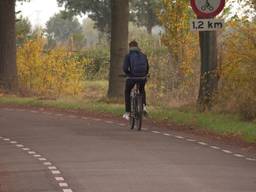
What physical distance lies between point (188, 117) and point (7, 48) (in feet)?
51.9

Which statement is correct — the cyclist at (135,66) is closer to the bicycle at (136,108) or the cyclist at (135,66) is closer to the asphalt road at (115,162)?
the bicycle at (136,108)

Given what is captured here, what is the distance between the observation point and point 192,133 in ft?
60.7

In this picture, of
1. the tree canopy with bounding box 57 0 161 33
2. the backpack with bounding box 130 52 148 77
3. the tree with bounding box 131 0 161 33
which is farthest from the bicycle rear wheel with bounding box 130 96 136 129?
the tree with bounding box 131 0 161 33

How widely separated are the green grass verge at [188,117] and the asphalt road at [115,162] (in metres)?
1.11

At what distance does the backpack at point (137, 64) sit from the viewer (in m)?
18.9

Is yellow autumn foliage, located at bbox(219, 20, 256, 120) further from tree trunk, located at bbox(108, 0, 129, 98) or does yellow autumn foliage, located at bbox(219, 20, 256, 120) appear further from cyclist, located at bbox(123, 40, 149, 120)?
tree trunk, located at bbox(108, 0, 129, 98)

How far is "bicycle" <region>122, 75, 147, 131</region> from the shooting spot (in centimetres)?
1891

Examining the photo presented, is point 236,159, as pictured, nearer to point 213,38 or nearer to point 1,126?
point 1,126

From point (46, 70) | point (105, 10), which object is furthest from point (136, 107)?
point (105, 10)

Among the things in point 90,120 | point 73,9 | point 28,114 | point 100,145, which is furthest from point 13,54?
point 73,9

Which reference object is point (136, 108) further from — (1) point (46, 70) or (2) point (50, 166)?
(1) point (46, 70)

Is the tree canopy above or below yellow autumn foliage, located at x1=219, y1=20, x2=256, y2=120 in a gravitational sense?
above

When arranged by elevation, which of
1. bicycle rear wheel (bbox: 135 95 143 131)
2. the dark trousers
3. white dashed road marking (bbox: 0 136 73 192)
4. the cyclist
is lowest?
white dashed road marking (bbox: 0 136 73 192)

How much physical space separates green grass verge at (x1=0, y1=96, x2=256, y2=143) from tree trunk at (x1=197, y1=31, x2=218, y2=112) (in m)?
0.55
